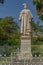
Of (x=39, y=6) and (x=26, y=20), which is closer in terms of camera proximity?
(x=26, y=20)

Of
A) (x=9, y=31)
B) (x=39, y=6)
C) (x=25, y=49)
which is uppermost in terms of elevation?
(x=39, y=6)

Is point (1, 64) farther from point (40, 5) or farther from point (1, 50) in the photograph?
point (40, 5)

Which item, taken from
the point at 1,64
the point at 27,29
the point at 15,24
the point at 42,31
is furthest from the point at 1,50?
the point at 42,31

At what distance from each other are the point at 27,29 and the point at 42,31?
47.7 ft

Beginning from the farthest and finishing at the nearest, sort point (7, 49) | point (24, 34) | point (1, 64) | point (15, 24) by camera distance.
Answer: point (15, 24) < point (7, 49) < point (24, 34) < point (1, 64)

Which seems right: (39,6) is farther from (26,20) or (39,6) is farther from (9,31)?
(9,31)

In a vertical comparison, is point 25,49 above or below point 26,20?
below

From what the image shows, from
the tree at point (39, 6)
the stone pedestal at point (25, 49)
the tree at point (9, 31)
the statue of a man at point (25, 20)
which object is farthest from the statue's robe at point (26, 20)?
the tree at point (9, 31)

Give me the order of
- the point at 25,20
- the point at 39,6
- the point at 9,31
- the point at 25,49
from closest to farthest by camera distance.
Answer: the point at 25,49
the point at 25,20
the point at 39,6
the point at 9,31

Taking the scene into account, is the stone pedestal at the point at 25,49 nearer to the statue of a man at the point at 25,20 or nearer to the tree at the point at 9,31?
the statue of a man at the point at 25,20

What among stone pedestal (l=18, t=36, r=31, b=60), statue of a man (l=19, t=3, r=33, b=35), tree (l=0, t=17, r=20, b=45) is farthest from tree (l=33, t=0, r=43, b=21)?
stone pedestal (l=18, t=36, r=31, b=60)

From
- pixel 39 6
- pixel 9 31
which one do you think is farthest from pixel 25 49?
pixel 9 31

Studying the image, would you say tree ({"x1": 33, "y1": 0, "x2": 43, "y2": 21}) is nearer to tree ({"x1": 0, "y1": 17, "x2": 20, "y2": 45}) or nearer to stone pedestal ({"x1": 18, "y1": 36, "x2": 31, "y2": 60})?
tree ({"x1": 0, "y1": 17, "x2": 20, "y2": 45})

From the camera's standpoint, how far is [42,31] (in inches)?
941
